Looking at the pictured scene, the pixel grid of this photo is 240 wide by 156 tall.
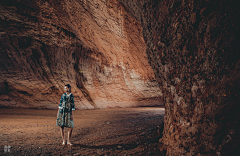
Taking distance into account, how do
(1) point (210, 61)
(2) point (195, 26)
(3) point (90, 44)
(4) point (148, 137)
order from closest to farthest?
1. (1) point (210, 61)
2. (2) point (195, 26)
3. (4) point (148, 137)
4. (3) point (90, 44)

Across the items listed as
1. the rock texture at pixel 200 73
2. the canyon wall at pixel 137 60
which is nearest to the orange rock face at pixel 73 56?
the canyon wall at pixel 137 60

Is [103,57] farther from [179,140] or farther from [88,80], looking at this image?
[179,140]

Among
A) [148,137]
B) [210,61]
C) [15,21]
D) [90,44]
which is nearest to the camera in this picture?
[210,61]

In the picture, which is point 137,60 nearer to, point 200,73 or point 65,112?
point 65,112

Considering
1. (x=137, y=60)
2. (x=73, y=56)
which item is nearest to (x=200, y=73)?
(x=73, y=56)

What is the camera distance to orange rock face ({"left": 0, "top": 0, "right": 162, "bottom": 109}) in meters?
8.99

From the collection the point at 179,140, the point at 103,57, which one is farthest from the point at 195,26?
the point at 103,57

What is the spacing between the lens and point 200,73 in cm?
206

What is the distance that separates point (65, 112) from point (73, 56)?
9.27m

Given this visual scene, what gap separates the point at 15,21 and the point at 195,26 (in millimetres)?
11421

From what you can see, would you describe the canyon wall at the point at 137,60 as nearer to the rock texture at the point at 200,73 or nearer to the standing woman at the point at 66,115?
the rock texture at the point at 200,73

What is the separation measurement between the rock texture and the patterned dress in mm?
2645

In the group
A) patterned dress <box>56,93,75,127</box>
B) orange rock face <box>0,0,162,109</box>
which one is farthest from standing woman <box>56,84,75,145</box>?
orange rock face <box>0,0,162,109</box>

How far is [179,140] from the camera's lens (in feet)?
7.70
